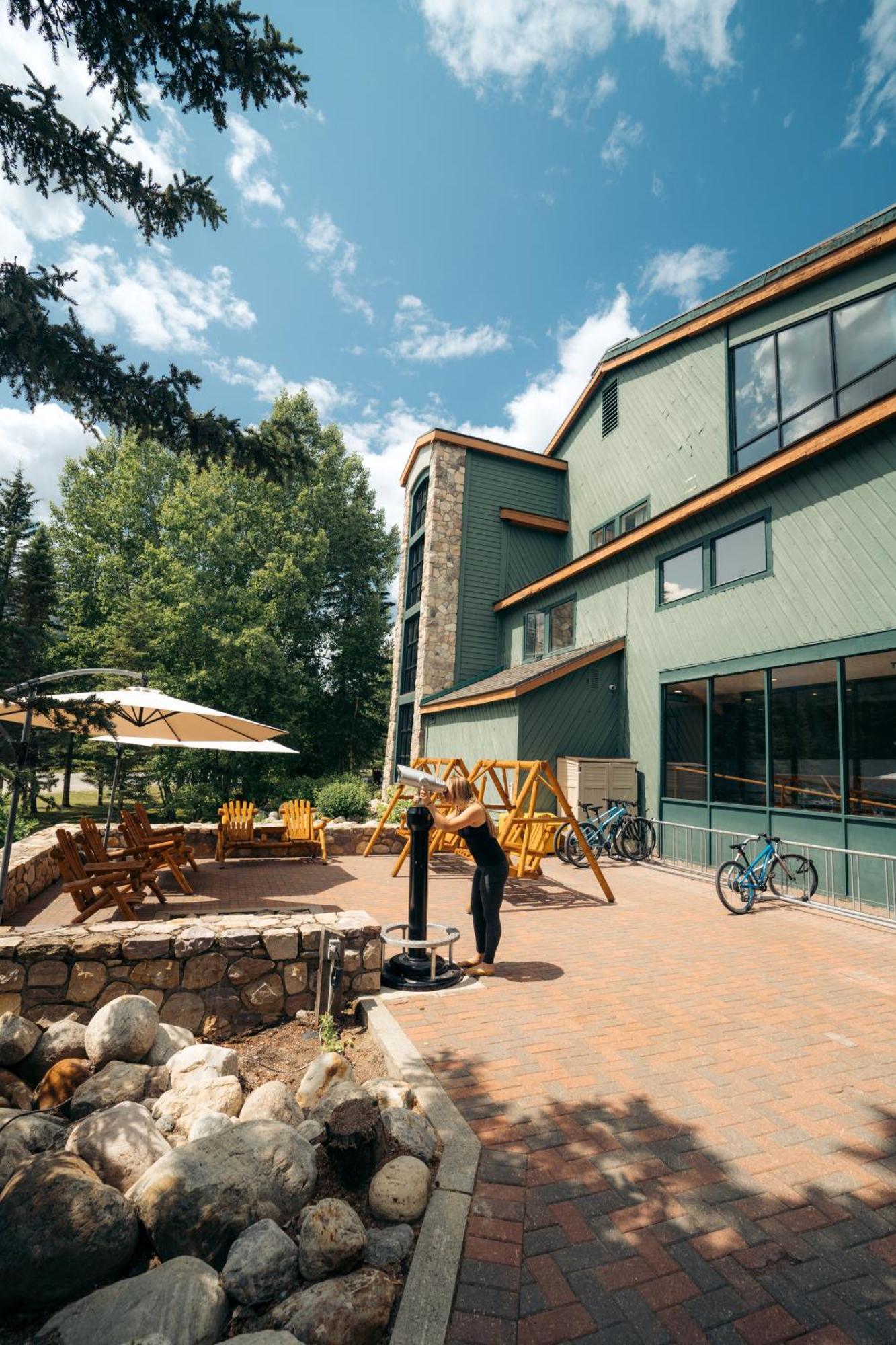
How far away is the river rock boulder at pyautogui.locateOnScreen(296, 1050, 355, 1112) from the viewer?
12.4ft

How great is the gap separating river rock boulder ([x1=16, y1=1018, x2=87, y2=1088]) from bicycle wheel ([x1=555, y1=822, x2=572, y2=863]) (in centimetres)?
961

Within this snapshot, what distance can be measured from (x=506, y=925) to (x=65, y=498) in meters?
33.6

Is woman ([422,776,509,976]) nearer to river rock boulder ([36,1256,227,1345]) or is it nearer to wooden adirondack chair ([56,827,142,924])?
river rock boulder ([36,1256,227,1345])

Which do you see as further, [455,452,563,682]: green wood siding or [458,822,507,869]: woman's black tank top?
[455,452,563,682]: green wood siding

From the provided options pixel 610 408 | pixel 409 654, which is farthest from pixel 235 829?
pixel 610 408

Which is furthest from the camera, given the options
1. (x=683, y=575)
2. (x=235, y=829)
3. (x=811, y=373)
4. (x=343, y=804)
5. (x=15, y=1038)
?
(x=343, y=804)

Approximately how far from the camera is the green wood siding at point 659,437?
15.2m

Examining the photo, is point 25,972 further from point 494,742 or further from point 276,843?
point 494,742

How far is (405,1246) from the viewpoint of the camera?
2.61 m

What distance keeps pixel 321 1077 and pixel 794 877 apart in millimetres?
8312

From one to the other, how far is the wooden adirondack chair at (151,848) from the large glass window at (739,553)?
10656 millimetres

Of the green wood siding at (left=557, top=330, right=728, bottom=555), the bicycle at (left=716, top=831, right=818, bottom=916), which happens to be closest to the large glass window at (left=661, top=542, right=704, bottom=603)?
the green wood siding at (left=557, top=330, right=728, bottom=555)

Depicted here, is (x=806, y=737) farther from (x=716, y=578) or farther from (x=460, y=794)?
(x=460, y=794)

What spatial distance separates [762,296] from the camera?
13547mm
